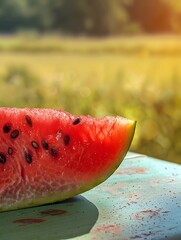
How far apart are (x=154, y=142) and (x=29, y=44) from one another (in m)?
1.22

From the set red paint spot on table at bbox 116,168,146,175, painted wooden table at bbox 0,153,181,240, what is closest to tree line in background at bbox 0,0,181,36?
red paint spot on table at bbox 116,168,146,175

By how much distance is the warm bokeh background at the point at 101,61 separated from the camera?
4082 mm

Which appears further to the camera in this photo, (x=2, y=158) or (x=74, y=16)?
(x=74, y=16)

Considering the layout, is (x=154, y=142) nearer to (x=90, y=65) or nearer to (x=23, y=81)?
(x=90, y=65)

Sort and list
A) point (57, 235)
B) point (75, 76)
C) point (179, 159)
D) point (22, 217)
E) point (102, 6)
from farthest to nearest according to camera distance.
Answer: point (102, 6)
point (75, 76)
point (179, 159)
point (22, 217)
point (57, 235)

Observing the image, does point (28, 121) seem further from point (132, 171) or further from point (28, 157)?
point (132, 171)

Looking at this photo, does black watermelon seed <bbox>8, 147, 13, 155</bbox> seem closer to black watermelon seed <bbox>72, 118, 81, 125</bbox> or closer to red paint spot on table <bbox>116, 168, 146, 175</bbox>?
black watermelon seed <bbox>72, 118, 81, 125</bbox>

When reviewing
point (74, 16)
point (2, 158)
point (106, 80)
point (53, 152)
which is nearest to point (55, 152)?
point (53, 152)

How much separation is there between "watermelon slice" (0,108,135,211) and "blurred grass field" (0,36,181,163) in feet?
8.93

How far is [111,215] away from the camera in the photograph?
110 centimetres

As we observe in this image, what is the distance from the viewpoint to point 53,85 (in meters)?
4.20

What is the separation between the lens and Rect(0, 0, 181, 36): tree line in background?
14.6ft

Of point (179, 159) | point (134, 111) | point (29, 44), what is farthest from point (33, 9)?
point (179, 159)

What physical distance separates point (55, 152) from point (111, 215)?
0.19 metres
